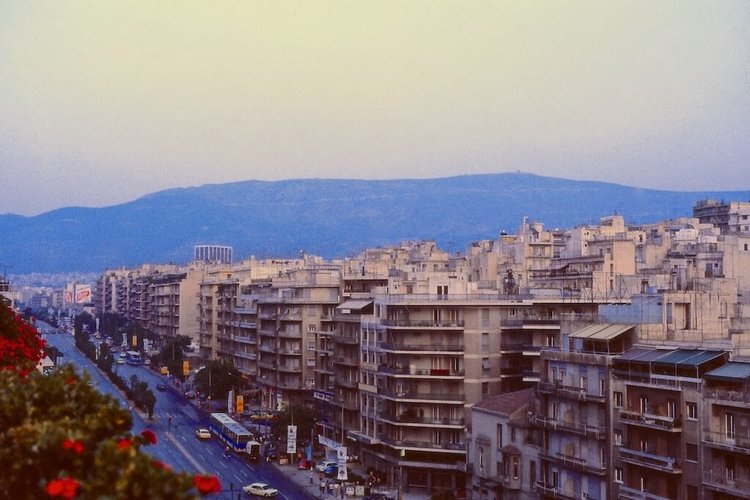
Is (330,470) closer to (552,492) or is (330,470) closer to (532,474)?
(532,474)

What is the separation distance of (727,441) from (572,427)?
30.0ft

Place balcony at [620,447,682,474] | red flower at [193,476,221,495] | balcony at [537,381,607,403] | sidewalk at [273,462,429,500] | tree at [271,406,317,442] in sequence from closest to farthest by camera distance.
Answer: red flower at [193,476,221,495] < balcony at [620,447,682,474] < balcony at [537,381,607,403] < sidewalk at [273,462,429,500] < tree at [271,406,317,442]

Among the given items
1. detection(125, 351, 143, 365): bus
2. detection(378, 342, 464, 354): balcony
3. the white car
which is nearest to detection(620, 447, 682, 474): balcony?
detection(378, 342, 464, 354): balcony

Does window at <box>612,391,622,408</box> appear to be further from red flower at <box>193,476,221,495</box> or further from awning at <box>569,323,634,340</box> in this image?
red flower at <box>193,476,221,495</box>

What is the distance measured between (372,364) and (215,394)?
122 feet

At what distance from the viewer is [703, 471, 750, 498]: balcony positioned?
117 feet

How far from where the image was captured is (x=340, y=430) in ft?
247

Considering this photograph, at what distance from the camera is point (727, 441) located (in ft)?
121

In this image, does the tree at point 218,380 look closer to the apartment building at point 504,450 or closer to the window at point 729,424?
the apartment building at point 504,450

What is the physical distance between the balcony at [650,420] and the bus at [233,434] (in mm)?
37130

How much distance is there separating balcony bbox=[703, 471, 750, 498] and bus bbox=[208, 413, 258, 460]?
41.7 meters

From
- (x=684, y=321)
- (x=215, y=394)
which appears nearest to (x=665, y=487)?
(x=684, y=321)

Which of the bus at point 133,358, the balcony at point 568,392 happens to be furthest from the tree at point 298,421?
the bus at point 133,358

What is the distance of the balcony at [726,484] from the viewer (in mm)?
35688
